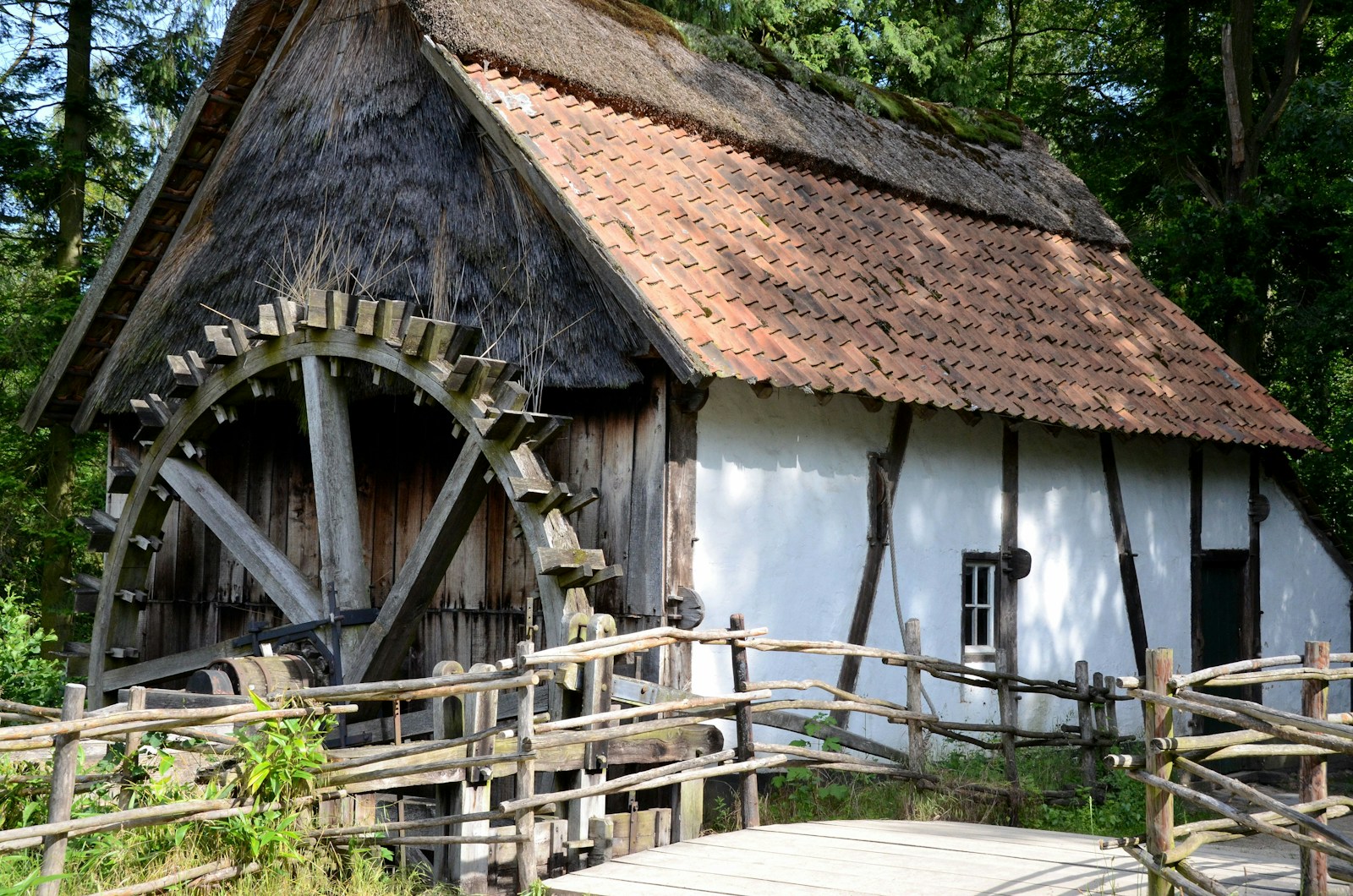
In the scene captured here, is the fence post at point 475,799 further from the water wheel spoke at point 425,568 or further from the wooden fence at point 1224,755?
the wooden fence at point 1224,755

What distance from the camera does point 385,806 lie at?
5867 mm

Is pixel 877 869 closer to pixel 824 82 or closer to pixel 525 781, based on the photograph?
pixel 525 781

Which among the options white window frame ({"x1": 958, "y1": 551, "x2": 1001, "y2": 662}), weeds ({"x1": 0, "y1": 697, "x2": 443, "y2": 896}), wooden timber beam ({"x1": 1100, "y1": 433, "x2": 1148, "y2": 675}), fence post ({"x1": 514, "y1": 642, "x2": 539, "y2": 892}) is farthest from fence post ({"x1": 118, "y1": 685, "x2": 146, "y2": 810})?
wooden timber beam ({"x1": 1100, "y1": 433, "x2": 1148, "y2": 675})

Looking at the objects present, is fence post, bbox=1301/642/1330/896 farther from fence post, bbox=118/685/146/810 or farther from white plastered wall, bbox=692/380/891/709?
fence post, bbox=118/685/146/810

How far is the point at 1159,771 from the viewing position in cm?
464

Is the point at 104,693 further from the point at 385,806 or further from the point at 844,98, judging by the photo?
the point at 844,98

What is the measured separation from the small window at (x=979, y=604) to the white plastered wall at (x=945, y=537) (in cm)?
14

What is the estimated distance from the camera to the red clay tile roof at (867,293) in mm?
7977

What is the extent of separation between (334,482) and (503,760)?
317cm

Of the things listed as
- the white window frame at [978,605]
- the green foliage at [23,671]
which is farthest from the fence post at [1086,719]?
the green foliage at [23,671]

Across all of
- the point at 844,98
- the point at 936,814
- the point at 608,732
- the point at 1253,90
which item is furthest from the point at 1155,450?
the point at 1253,90

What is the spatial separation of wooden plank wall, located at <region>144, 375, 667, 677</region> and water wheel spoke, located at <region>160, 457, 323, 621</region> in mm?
749

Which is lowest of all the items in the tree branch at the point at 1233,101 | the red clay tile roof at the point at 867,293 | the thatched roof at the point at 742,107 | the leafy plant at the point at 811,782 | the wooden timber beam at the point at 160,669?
the leafy plant at the point at 811,782

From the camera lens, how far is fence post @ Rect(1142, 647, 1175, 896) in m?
4.65
